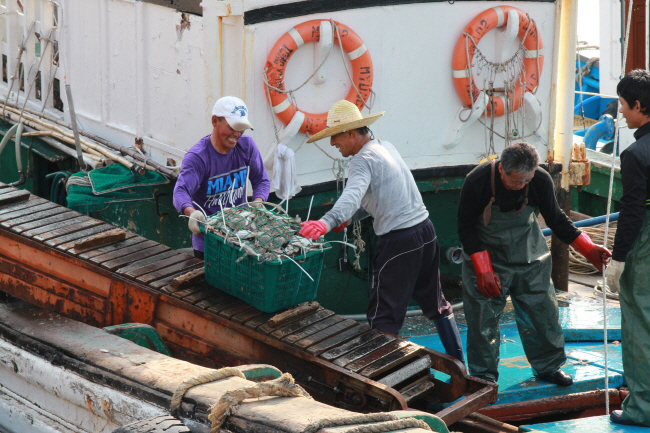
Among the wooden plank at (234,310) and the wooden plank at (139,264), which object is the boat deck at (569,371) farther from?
the wooden plank at (139,264)

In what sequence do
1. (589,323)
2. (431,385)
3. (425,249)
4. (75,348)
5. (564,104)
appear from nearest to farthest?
(75,348)
(431,385)
(425,249)
(589,323)
(564,104)

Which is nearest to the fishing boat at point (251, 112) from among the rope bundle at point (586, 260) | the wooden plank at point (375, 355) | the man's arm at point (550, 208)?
the wooden plank at point (375, 355)

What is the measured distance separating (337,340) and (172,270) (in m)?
1.14

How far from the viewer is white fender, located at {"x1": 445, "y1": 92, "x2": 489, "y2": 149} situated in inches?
277

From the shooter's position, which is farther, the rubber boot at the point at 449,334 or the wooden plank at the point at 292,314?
the rubber boot at the point at 449,334

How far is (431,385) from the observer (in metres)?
4.36

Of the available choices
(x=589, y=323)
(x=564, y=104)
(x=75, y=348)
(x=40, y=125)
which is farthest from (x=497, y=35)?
(x=75, y=348)

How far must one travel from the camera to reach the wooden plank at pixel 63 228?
5.08 m

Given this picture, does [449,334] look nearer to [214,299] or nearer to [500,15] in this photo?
[214,299]

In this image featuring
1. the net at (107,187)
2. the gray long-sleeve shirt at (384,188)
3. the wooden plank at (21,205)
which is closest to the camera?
the gray long-sleeve shirt at (384,188)

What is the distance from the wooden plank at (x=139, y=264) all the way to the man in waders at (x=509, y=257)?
1774 mm

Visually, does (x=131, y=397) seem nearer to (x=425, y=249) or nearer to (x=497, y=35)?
(x=425, y=249)

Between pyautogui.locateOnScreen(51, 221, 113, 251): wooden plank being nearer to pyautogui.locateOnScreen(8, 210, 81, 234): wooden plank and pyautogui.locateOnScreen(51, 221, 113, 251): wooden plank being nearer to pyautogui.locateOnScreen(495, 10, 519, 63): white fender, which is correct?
pyautogui.locateOnScreen(8, 210, 81, 234): wooden plank

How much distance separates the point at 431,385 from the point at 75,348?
1.79 m
